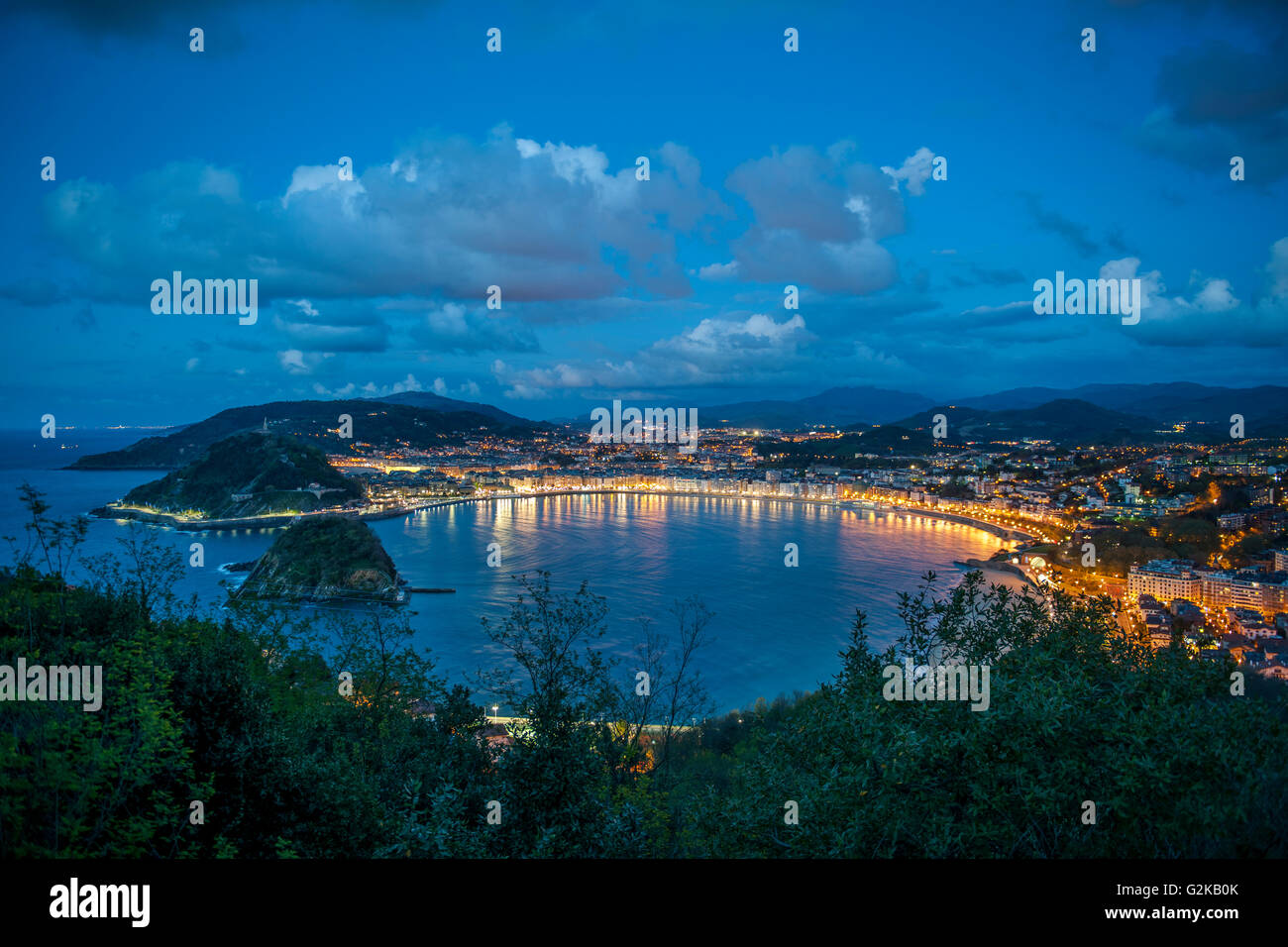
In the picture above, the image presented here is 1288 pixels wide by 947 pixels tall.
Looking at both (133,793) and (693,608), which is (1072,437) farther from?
(133,793)

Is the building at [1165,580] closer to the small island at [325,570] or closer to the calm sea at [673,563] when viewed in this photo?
the calm sea at [673,563]

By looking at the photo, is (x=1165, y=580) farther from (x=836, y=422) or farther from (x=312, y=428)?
(x=836, y=422)

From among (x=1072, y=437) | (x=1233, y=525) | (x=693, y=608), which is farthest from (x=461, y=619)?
(x=1072, y=437)

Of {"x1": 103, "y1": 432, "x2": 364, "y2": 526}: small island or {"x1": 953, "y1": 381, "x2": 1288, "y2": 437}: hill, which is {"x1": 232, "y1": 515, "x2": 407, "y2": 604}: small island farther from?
{"x1": 953, "y1": 381, "x2": 1288, "y2": 437}: hill

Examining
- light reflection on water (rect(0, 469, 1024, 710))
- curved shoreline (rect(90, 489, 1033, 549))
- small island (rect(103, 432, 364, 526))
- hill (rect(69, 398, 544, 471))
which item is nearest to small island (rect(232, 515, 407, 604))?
light reflection on water (rect(0, 469, 1024, 710))

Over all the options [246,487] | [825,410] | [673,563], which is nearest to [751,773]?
[673,563]

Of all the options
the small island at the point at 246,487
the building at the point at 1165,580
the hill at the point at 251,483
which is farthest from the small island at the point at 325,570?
the building at the point at 1165,580
